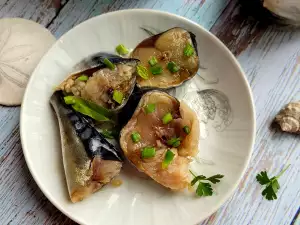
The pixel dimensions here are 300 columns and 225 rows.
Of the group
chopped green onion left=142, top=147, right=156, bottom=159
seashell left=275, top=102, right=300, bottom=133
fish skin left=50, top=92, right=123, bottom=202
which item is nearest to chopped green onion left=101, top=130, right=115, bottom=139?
fish skin left=50, top=92, right=123, bottom=202

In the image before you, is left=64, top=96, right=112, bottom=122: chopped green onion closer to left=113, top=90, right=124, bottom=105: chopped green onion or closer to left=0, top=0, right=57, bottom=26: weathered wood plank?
left=113, top=90, right=124, bottom=105: chopped green onion

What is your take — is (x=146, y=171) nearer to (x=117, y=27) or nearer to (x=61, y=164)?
(x=61, y=164)

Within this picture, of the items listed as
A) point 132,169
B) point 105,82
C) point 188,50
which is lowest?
point 132,169

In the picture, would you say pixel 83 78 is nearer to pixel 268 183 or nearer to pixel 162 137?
pixel 162 137

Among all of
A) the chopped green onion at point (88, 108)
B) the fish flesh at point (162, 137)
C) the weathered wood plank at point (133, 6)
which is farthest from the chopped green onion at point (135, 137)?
the weathered wood plank at point (133, 6)

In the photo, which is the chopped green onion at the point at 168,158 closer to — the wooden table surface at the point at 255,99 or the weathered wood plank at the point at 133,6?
the wooden table surface at the point at 255,99

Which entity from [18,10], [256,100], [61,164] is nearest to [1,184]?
[61,164]

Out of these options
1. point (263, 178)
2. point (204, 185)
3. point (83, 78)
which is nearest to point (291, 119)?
point (263, 178)
